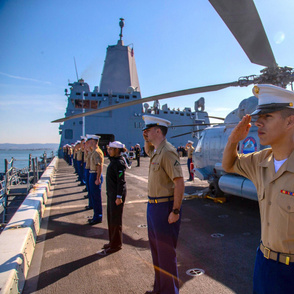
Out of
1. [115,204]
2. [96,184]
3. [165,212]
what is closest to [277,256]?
[165,212]

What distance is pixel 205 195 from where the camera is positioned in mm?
7637

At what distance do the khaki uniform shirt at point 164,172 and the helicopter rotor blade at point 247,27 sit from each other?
186 cm

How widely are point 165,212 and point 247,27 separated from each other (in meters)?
2.78

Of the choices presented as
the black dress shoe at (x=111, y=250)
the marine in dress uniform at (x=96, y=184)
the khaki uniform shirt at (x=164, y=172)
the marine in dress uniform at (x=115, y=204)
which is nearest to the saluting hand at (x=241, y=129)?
the khaki uniform shirt at (x=164, y=172)

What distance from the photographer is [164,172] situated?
2.67 m

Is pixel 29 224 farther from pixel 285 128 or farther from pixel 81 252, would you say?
pixel 285 128

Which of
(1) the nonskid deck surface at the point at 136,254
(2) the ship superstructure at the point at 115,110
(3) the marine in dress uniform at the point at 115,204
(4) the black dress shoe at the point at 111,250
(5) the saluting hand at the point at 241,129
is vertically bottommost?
(1) the nonskid deck surface at the point at 136,254

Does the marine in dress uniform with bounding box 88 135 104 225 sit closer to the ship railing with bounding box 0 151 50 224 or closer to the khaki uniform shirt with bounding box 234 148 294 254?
the khaki uniform shirt with bounding box 234 148 294 254

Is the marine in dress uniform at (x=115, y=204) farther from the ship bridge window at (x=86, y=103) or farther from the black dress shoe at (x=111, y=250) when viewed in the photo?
the ship bridge window at (x=86, y=103)

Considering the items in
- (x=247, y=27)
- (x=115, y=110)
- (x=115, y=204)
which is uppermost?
(x=115, y=110)

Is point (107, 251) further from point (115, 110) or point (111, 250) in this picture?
point (115, 110)

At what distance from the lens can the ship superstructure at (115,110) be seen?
1154 inches

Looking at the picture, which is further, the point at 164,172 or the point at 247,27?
the point at 247,27

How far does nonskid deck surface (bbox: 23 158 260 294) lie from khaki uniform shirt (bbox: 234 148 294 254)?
5.48 feet
